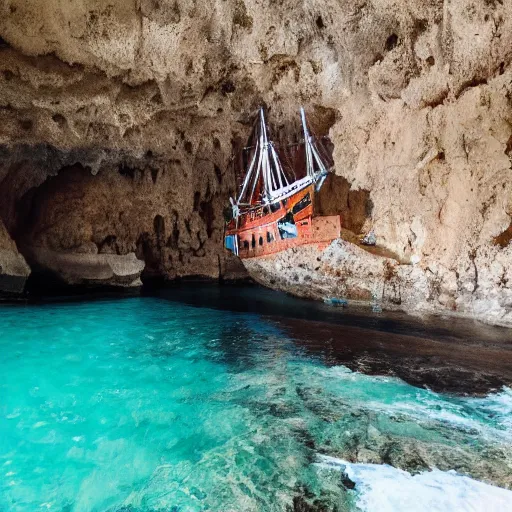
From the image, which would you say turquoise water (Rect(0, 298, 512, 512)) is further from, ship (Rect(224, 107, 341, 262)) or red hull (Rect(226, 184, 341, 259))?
ship (Rect(224, 107, 341, 262))

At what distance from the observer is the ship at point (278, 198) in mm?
9898

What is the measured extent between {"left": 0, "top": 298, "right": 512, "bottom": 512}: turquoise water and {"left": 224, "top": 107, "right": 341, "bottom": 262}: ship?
4873 millimetres

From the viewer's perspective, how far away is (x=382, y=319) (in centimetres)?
808

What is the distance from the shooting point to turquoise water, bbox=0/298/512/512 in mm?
2648

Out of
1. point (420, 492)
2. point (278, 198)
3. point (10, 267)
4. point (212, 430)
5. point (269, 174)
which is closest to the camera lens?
point (420, 492)

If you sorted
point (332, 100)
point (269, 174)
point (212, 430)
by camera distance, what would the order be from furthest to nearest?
point (269, 174), point (332, 100), point (212, 430)

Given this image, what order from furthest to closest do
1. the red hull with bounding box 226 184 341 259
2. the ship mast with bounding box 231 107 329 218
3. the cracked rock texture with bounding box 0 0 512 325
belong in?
the ship mast with bounding box 231 107 329 218
the red hull with bounding box 226 184 341 259
the cracked rock texture with bounding box 0 0 512 325

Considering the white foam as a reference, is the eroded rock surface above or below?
above

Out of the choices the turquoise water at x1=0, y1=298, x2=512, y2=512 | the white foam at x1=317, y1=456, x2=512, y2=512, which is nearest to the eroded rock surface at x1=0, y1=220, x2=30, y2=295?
the turquoise water at x1=0, y1=298, x2=512, y2=512

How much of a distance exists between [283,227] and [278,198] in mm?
855

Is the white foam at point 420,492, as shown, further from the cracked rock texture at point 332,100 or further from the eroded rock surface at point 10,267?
the eroded rock surface at point 10,267

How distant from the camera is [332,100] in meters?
9.01

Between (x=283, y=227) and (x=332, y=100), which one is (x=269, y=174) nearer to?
(x=283, y=227)

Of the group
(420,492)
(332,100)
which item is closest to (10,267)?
(332,100)
